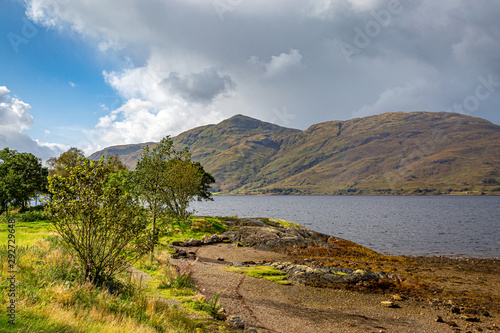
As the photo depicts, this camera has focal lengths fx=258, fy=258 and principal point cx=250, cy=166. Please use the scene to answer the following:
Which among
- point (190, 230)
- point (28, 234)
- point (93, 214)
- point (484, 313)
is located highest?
point (93, 214)

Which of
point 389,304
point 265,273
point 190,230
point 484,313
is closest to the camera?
point 484,313

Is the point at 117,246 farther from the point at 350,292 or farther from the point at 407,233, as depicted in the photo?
the point at 407,233

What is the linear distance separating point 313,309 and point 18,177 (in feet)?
167

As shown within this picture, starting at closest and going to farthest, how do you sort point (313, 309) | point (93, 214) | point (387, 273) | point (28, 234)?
1. point (93, 214)
2. point (313, 309)
3. point (28, 234)
4. point (387, 273)

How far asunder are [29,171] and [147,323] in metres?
53.2

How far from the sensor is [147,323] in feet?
28.9

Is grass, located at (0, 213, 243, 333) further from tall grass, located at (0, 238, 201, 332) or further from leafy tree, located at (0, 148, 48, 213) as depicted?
leafy tree, located at (0, 148, 48, 213)

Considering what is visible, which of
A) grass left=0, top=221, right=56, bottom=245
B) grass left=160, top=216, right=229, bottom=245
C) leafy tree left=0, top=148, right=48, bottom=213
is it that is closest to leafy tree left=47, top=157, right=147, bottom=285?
grass left=0, top=221, right=56, bottom=245

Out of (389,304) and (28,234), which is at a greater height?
(28,234)

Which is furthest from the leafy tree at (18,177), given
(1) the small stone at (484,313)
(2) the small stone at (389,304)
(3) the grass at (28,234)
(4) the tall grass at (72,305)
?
(1) the small stone at (484,313)

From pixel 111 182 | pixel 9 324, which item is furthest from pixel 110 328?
pixel 111 182

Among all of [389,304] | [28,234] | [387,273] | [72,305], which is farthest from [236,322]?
[28,234]

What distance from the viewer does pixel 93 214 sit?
36.6ft

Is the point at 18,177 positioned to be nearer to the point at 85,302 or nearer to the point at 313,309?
the point at 85,302
